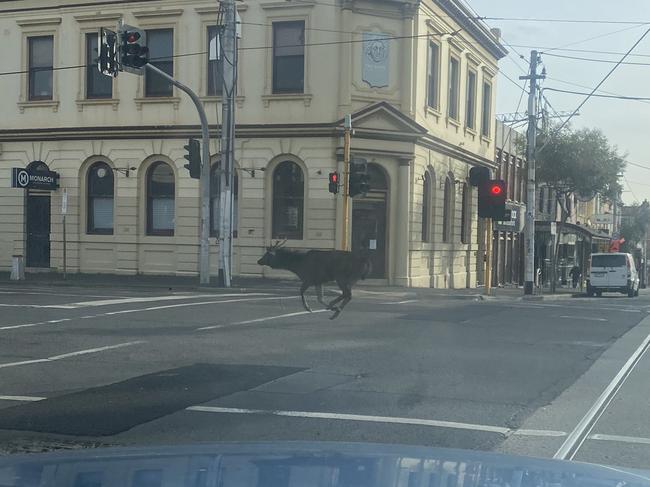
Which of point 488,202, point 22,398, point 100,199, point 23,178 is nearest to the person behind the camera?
point 22,398

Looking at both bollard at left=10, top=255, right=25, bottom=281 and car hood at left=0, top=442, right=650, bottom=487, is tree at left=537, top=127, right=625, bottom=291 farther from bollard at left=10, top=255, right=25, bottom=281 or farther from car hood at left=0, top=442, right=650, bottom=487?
car hood at left=0, top=442, right=650, bottom=487

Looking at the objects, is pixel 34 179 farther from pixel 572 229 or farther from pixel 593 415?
pixel 572 229

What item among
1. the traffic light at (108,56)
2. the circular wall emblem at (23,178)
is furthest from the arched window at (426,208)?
the circular wall emblem at (23,178)

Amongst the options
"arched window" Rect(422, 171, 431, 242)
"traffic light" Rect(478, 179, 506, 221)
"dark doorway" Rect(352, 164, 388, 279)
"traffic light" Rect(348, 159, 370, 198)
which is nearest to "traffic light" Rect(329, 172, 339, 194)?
"dark doorway" Rect(352, 164, 388, 279)

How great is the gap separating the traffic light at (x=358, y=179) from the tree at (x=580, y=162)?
104 feet

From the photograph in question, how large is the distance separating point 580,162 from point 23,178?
78.0 feet

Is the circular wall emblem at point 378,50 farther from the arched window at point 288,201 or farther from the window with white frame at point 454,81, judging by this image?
the window with white frame at point 454,81

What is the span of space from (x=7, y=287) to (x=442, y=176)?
49.9ft

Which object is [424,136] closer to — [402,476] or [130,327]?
Result: [130,327]

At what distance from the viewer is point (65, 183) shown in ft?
96.2

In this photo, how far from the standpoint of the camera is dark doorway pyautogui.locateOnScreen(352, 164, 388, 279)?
5.69 metres

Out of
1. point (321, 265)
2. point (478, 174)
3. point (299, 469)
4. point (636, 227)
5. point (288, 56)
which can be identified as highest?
point (288, 56)

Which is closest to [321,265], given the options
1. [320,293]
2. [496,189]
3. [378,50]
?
[320,293]

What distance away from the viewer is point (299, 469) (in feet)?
10.0
